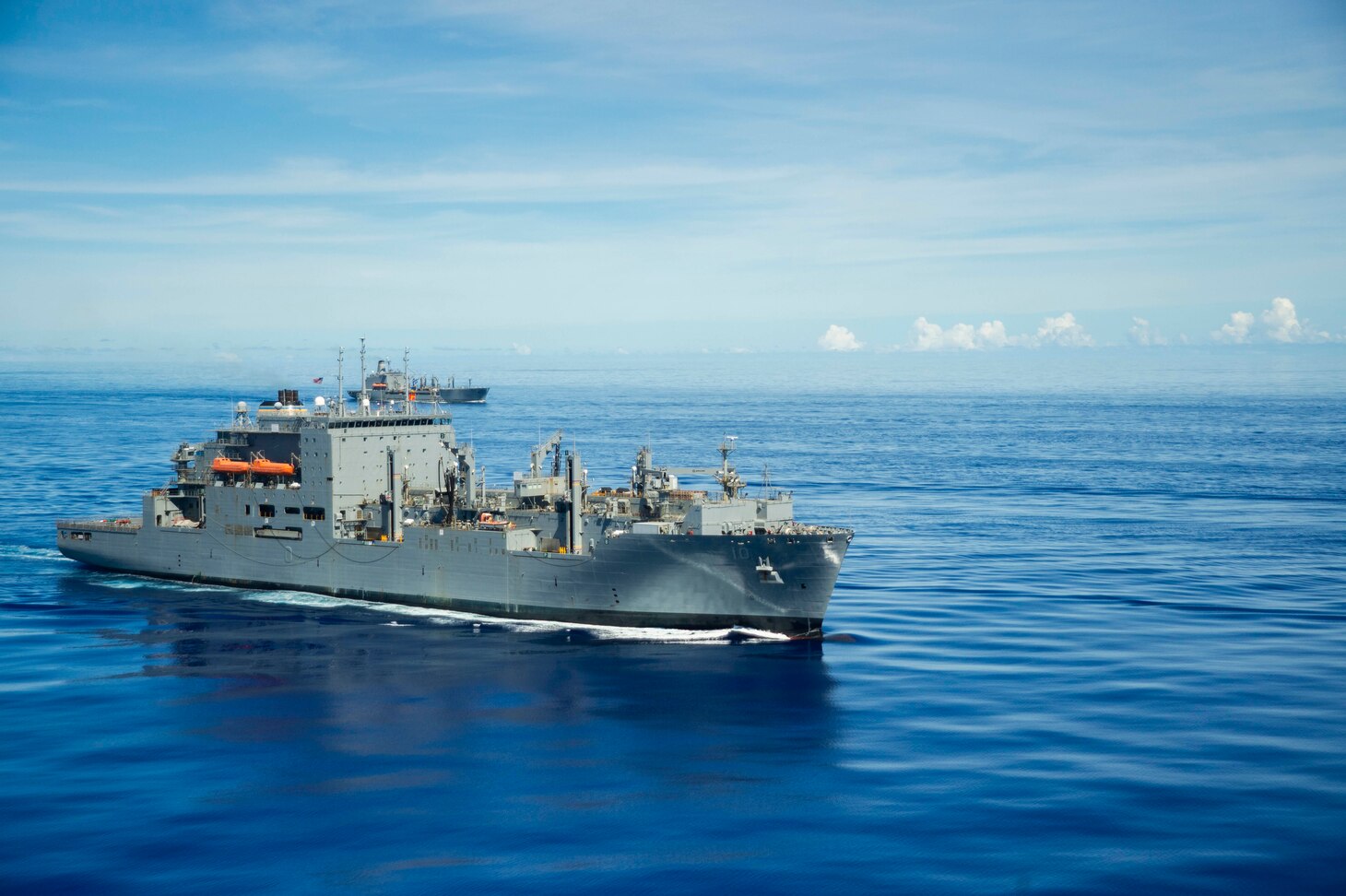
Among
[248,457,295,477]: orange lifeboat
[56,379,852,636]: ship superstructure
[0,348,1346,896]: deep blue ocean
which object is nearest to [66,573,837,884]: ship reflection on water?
[0,348,1346,896]: deep blue ocean

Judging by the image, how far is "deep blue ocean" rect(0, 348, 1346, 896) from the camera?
1021 inches

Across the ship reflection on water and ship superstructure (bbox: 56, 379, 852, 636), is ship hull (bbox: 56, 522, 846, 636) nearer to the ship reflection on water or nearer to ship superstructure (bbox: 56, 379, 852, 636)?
ship superstructure (bbox: 56, 379, 852, 636)

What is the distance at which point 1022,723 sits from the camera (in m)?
33.9

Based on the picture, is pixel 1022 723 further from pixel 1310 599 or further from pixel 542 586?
pixel 1310 599

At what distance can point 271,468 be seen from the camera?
53.7 meters

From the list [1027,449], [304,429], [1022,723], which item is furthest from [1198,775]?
[1027,449]

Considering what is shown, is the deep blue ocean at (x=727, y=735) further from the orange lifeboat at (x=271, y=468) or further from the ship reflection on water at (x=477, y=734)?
the orange lifeboat at (x=271, y=468)

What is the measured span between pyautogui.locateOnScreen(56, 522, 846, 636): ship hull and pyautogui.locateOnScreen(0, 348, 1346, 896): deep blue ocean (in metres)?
1.08

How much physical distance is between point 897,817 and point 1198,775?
28.3 ft

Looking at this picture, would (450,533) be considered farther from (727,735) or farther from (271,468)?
(727,735)

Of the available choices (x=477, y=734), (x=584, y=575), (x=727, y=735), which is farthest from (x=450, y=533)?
(x=727, y=735)

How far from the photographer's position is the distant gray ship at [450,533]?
44094 mm

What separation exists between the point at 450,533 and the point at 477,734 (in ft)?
49.1

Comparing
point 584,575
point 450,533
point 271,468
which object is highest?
point 271,468
